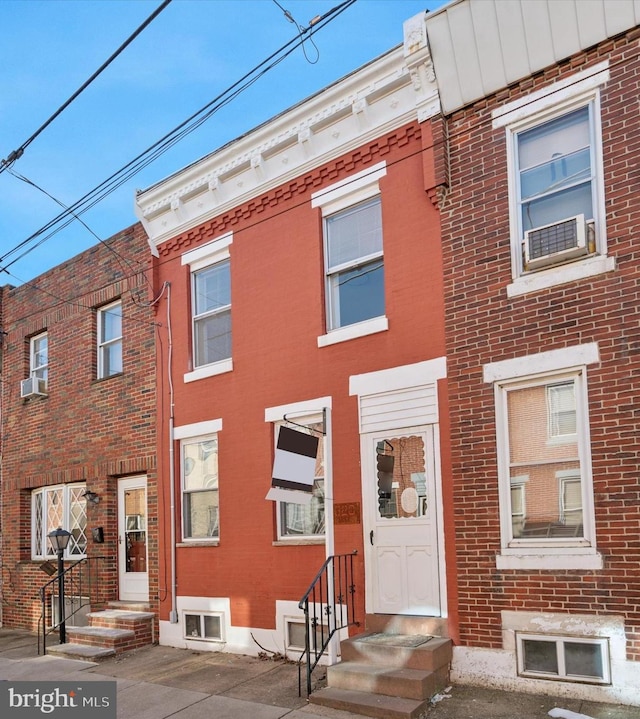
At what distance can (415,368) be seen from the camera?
335 inches

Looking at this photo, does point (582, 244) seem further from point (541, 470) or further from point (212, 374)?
point (212, 374)

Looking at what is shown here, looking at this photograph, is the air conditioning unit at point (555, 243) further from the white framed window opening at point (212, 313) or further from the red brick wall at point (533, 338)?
the white framed window opening at point (212, 313)

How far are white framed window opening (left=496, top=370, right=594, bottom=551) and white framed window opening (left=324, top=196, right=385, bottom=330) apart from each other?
2268mm

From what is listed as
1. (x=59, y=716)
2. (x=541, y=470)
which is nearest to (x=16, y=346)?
(x=59, y=716)

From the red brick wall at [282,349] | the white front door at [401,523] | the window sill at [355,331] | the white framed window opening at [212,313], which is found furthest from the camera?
the white framed window opening at [212,313]

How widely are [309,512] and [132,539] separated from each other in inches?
157

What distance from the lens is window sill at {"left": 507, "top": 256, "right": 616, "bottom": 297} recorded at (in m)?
7.16

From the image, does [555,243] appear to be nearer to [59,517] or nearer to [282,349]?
[282,349]

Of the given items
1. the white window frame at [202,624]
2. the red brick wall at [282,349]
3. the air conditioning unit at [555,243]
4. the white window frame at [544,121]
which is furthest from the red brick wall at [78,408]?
the air conditioning unit at [555,243]

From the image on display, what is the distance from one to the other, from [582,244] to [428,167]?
2109mm

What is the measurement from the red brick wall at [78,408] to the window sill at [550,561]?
594 centimetres

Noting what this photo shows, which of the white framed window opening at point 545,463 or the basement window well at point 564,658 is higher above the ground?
the white framed window opening at point 545,463

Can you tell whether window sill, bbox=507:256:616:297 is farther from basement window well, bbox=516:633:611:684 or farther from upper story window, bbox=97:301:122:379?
upper story window, bbox=97:301:122:379

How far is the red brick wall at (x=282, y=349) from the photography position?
8766 millimetres
